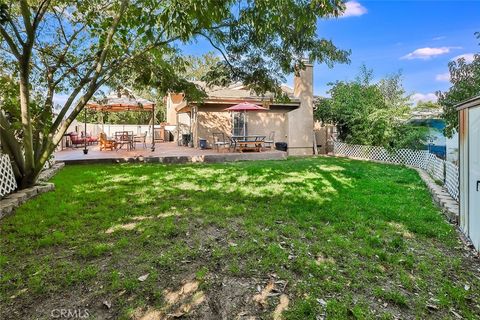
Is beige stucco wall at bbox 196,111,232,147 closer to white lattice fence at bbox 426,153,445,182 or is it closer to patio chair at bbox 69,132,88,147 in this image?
patio chair at bbox 69,132,88,147

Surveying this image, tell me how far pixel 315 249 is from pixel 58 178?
24.8 ft

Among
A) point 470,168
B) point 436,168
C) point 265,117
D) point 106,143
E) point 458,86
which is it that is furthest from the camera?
point 265,117

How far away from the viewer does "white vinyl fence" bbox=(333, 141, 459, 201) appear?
689 centimetres

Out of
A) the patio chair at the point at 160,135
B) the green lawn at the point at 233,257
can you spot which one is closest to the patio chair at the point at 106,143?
the patio chair at the point at 160,135

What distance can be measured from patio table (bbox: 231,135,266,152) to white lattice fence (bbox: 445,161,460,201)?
343 inches

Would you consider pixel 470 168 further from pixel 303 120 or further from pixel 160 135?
pixel 160 135

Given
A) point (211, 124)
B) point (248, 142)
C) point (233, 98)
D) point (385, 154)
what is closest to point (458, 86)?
point (385, 154)

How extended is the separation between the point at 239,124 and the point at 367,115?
22.2 feet

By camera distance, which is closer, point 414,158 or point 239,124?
point 414,158

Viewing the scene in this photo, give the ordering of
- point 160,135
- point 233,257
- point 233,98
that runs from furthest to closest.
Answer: point 160,135 → point 233,98 → point 233,257

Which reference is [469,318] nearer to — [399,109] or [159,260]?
[159,260]

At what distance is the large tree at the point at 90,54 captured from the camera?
6281 millimetres

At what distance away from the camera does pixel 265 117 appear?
17547mm

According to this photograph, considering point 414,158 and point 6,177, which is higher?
point 6,177
